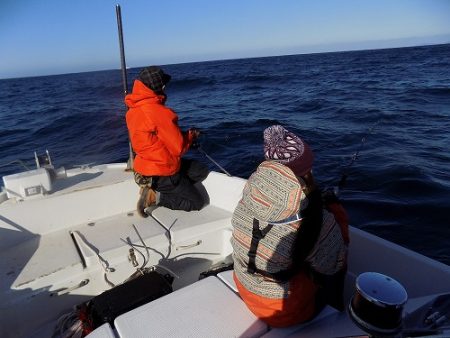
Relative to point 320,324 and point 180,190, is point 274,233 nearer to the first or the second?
point 320,324

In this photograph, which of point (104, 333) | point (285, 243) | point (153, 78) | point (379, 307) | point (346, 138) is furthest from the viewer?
point (346, 138)

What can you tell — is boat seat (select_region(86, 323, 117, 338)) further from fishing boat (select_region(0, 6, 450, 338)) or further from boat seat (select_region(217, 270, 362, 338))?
boat seat (select_region(217, 270, 362, 338))

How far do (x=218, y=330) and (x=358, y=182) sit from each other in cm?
555

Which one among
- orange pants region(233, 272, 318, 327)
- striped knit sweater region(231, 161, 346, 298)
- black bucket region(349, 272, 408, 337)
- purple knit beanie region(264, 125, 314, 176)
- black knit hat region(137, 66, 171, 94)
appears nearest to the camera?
black bucket region(349, 272, 408, 337)

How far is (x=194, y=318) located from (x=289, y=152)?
43.9 inches

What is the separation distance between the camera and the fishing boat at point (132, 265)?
1.95m

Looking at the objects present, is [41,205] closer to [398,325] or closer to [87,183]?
[87,183]

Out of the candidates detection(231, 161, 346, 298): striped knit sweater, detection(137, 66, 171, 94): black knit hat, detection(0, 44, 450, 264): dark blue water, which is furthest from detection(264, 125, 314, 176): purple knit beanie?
detection(0, 44, 450, 264): dark blue water

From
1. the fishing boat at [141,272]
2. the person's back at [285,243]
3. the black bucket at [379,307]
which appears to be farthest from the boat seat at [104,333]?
the black bucket at [379,307]

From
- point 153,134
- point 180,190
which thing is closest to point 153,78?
point 153,134

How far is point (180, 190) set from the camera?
12.3 ft

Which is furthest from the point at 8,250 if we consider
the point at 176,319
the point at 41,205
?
the point at 176,319

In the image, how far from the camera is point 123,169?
430cm

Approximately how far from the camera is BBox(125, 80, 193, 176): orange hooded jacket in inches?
131
